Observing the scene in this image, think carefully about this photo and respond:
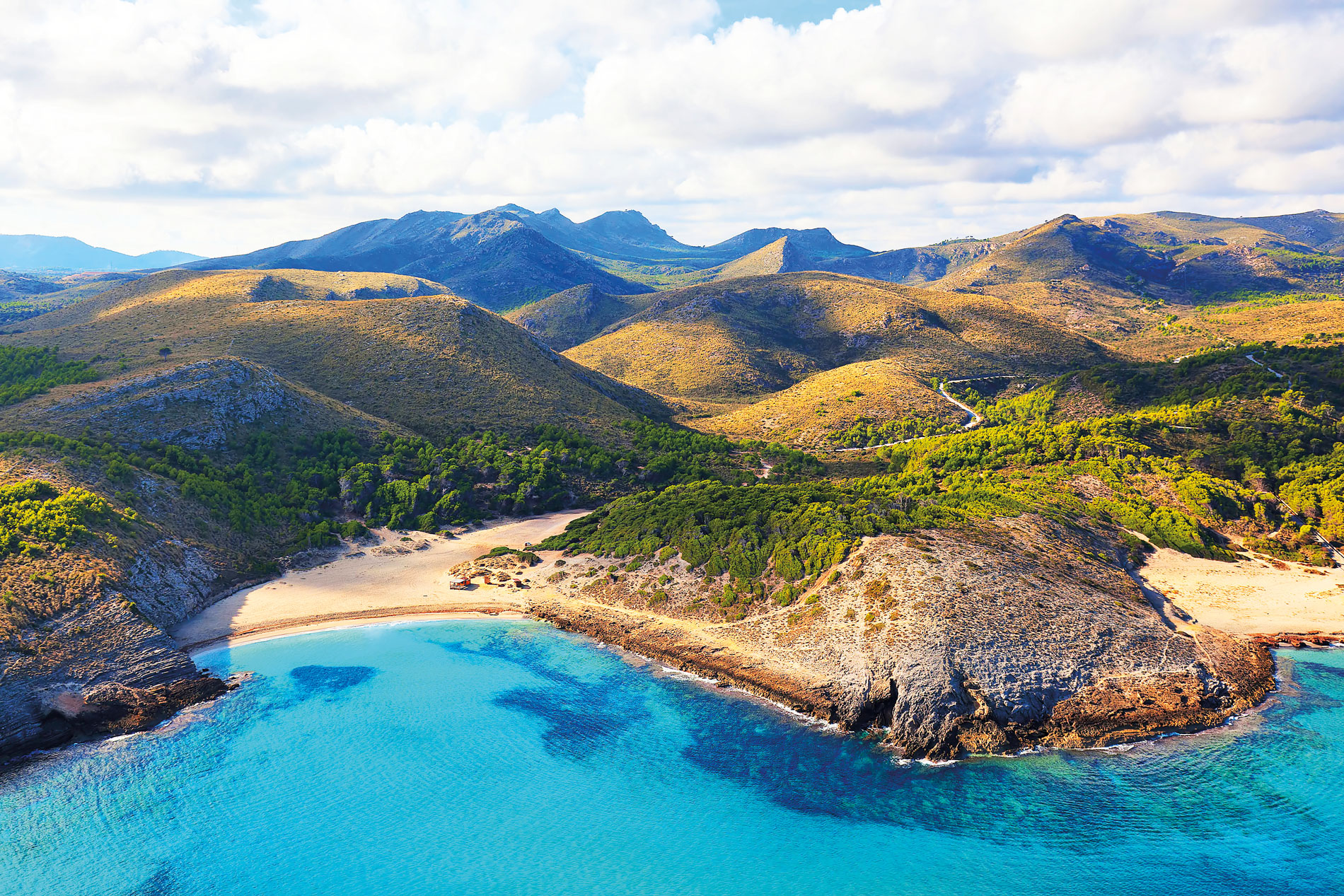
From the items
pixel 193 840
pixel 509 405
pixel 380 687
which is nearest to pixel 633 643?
pixel 380 687

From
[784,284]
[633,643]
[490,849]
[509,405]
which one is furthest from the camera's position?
[784,284]

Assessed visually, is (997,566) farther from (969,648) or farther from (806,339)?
(806,339)

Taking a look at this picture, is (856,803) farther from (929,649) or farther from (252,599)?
(252,599)

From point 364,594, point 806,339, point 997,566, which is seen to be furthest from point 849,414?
point 364,594

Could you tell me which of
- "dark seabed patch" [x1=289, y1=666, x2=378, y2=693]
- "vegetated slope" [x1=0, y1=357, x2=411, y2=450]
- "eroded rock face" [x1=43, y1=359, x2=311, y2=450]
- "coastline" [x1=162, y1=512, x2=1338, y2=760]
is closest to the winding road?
"coastline" [x1=162, y1=512, x2=1338, y2=760]

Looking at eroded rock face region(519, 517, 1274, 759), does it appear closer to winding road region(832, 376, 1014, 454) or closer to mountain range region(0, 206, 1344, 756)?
mountain range region(0, 206, 1344, 756)

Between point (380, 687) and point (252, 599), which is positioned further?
point (252, 599)

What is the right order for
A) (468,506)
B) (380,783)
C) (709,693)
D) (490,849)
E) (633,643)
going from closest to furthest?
(490,849), (380,783), (709,693), (633,643), (468,506)
